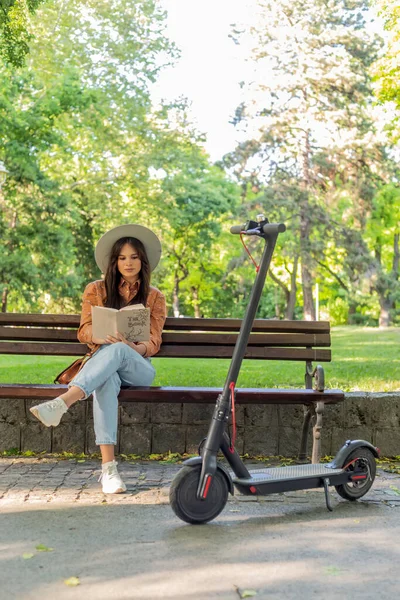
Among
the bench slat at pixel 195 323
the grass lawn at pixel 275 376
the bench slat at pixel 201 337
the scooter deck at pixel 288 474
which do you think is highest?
the bench slat at pixel 195 323

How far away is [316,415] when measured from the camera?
566cm

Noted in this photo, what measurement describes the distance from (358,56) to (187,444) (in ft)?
104

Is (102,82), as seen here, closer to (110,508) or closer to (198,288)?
(198,288)

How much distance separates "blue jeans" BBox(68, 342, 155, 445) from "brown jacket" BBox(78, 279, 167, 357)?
338 mm

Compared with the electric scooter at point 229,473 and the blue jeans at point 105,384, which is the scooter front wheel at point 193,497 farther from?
the blue jeans at point 105,384

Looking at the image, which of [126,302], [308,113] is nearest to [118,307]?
[126,302]

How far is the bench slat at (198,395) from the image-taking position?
5.56 m

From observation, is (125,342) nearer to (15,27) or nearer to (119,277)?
(119,277)

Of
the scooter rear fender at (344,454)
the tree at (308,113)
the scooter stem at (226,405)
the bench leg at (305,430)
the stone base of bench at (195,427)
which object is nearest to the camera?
the scooter stem at (226,405)

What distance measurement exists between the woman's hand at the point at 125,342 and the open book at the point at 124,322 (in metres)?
→ 0.03

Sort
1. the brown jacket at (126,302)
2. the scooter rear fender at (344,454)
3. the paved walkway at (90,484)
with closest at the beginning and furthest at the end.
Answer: the scooter rear fender at (344,454) < the paved walkway at (90,484) < the brown jacket at (126,302)

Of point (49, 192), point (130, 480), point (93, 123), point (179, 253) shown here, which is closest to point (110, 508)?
point (130, 480)

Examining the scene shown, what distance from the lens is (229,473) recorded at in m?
4.59

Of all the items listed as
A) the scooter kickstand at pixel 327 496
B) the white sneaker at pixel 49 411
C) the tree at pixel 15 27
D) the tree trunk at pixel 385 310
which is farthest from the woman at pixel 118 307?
the tree trunk at pixel 385 310
